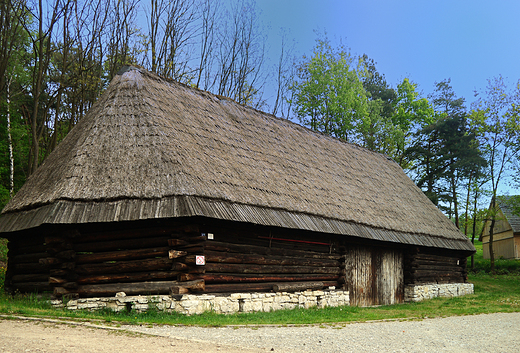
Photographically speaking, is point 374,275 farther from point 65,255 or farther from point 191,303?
point 65,255

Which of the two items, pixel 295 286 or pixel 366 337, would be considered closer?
pixel 366 337

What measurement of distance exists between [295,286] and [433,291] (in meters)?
9.40

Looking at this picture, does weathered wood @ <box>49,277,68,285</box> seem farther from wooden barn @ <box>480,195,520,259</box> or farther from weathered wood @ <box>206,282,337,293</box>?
wooden barn @ <box>480,195,520,259</box>

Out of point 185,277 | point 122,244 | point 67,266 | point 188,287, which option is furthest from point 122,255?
point 188,287

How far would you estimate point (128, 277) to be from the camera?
1111 centimetres

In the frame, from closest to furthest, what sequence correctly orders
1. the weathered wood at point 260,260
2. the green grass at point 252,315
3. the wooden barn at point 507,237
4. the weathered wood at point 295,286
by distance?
the green grass at point 252,315 < the weathered wood at point 260,260 < the weathered wood at point 295,286 < the wooden barn at point 507,237

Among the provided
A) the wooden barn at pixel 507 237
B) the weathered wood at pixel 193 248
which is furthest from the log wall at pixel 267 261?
the wooden barn at pixel 507 237

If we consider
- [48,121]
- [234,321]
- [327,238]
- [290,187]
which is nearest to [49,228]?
[234,321]

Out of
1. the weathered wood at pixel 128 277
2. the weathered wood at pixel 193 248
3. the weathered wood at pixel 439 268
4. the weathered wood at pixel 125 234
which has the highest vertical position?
the weathered wood at pixel 125 234

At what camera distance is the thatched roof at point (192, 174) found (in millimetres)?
10891

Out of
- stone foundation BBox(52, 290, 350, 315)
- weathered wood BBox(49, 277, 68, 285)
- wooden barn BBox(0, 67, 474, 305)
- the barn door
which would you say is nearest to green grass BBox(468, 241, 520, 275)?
the barn door

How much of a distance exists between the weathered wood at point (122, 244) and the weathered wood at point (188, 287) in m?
1.00

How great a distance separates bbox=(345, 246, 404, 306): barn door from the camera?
16.5 meters

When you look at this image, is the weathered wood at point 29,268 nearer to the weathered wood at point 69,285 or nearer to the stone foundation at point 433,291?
the weathered wood at point 69,285
